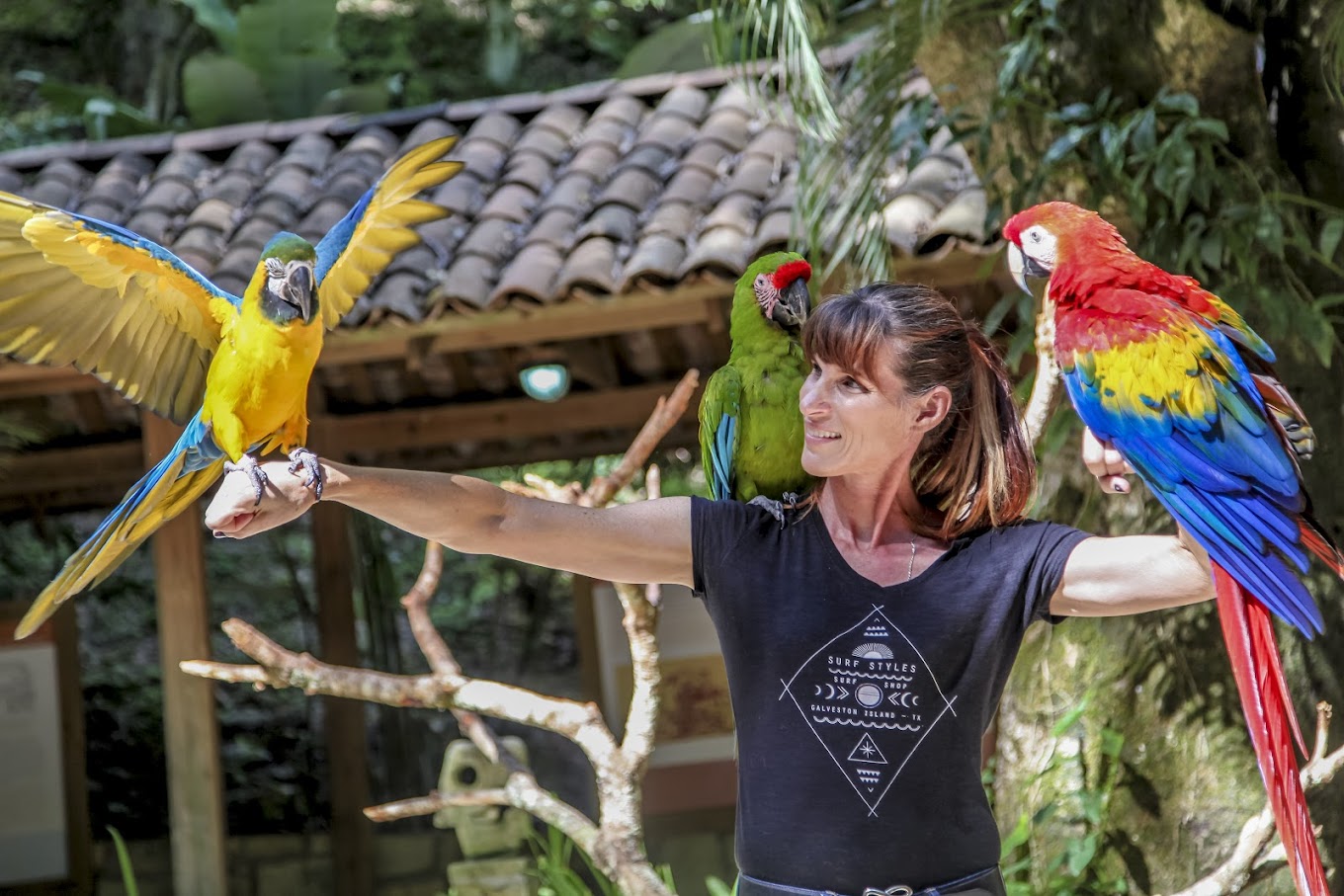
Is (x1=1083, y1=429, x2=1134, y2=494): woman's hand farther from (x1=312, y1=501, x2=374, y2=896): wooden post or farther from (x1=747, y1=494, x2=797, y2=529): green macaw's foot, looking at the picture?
(x1=312, y1=501, x2=374, y2=896): wooden post

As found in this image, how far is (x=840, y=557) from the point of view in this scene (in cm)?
147

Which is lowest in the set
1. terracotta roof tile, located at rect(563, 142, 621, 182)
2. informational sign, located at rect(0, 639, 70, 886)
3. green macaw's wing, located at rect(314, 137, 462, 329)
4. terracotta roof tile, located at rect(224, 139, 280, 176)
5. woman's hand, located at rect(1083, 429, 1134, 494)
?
informational sign, located at rect(0, 639, 70, 886)

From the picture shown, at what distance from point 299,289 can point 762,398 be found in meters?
0.80

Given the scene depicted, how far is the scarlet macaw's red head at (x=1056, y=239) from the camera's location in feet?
5.11

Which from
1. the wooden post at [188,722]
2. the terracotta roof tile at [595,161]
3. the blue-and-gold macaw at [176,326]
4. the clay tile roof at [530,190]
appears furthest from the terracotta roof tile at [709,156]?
the blue-and-gold macaw at [176,326]

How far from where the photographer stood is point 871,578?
1.45 meters

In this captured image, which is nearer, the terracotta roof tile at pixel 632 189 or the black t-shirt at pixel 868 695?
the black t-shirt at pixel 868 695

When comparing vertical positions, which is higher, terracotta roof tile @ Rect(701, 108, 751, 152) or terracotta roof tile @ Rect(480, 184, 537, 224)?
terracotta roof tile @ Rect(701, 108, 751, 152)

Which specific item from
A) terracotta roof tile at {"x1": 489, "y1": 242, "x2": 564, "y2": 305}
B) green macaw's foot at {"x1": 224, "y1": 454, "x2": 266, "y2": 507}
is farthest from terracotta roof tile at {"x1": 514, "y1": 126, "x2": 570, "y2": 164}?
green macaw's foot at {"x1": 224, "y1": 454, "x2": 266, "y2": 507}

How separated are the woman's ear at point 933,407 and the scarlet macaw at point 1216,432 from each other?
15 cm

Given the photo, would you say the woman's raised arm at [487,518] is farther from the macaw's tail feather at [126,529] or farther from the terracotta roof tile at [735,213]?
the terracotta roof tile at [735,213]

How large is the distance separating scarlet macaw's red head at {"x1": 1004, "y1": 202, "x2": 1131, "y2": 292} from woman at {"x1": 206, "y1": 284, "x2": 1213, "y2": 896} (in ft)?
0.54

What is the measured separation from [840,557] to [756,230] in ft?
6.84

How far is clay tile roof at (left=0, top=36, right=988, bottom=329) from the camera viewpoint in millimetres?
3383
